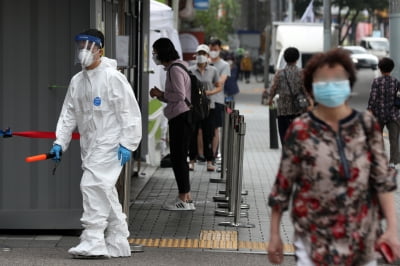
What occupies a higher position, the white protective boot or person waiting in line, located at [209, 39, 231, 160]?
person waiting in line, located at [209, 39, 231, 160]

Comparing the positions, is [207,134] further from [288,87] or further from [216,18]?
[216,18]

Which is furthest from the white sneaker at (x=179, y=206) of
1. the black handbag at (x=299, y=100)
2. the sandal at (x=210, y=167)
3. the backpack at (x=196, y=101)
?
the sandal at (x=210, y=167)

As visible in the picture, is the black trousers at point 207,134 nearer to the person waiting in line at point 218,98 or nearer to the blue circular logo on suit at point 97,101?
the person waiting in line at point 218,98

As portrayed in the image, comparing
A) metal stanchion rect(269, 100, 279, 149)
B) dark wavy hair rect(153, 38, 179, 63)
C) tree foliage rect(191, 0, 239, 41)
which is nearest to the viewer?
dark wavy hair rect(153, 38, 179, 63)

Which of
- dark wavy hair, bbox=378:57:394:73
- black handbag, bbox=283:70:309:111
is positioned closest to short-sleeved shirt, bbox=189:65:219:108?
black handbag, bbox=283:70:309:111

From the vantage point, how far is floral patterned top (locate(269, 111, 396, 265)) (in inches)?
198

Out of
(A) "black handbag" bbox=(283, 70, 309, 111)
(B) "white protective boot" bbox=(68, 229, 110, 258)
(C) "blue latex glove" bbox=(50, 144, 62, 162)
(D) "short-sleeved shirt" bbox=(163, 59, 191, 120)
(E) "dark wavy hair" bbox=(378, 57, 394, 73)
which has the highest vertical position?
(E) "dark wavy hair" bbox=(378, 57, 394, 73)

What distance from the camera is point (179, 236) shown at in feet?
32.3

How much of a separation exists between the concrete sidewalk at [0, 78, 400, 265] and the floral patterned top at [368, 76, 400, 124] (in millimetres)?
1789

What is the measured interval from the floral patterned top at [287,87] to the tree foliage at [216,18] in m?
35.9

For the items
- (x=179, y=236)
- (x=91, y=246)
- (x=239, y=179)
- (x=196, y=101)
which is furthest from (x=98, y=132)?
(x=196, y=101)

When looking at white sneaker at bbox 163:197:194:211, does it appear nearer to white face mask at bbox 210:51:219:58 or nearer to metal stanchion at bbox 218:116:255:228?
metal stanchion at bbox 218:116:255:228

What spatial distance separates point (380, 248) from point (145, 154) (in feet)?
32.4

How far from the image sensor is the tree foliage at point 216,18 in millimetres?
54300
